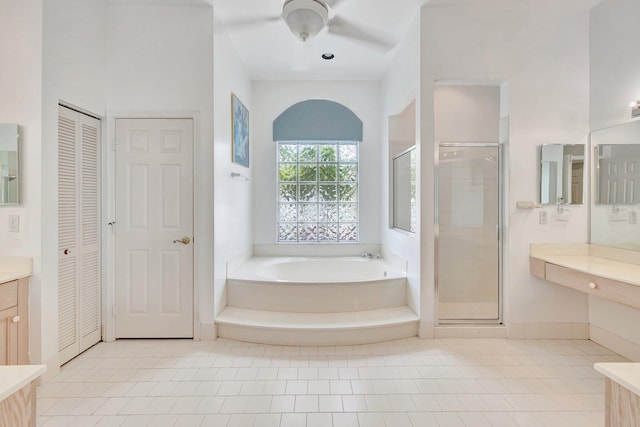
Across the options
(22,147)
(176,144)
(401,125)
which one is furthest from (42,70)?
(401,125)

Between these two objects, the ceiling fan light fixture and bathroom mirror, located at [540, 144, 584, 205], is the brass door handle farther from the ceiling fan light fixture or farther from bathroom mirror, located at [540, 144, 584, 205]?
bathroom mirror, located at [540, 144, 584, 205]

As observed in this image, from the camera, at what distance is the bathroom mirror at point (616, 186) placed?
2.64 metres

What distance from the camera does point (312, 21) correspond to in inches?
111

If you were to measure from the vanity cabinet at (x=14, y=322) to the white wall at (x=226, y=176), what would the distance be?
130 cm

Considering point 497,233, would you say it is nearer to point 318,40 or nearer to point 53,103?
point 318,40

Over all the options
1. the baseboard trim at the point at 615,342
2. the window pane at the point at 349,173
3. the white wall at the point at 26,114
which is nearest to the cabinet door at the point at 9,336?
the white wall at the point at 26,114

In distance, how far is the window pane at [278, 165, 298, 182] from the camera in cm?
473

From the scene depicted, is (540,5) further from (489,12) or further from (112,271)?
(112,271)

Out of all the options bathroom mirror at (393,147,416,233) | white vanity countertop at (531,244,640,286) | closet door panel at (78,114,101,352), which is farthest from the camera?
bathroom mirror at (393,147,416,233)

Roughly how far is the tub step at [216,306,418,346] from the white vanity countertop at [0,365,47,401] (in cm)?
202

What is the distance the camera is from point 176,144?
9.98 feet

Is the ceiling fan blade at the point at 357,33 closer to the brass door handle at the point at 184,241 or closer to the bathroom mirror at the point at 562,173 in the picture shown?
the bathroom mirror at the point at 562,173

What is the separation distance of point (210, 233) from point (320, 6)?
2132 millimetres

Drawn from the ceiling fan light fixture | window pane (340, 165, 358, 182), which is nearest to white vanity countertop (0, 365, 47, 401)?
the ceiling fan light fixture
